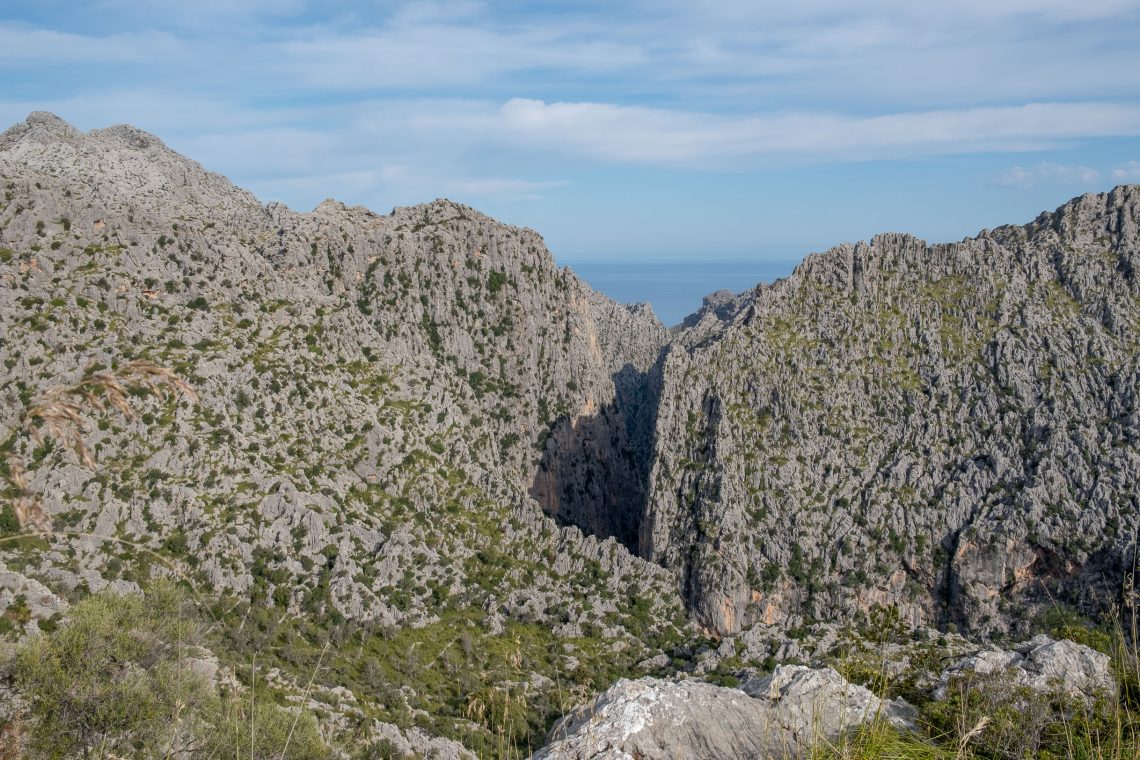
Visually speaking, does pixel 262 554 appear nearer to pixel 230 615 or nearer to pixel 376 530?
pixel 230 615

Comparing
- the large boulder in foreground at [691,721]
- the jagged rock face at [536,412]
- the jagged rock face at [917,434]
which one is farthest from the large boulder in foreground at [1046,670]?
the jagged rock face at [917,434]

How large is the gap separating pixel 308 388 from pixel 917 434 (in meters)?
73.8

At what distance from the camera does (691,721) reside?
57.5 feet

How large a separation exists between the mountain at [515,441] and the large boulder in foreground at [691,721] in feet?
89.5

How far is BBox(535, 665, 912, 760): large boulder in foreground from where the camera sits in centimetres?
1577

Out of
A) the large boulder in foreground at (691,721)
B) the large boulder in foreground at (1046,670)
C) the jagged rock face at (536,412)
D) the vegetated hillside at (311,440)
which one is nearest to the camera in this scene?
the large boulder in foreground at (691,721)

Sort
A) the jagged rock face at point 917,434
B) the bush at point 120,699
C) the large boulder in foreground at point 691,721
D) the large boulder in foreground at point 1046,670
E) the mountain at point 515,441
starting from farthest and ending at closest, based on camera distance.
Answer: the jagged rock face at point 917,434
the mountain at point 515,441
the large boulder in foreground at point 1046,670
the bush at point 120,699
the large boulder in foreground at point 691,721

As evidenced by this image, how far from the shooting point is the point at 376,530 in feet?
225

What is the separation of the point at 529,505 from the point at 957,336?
6193 centimetres

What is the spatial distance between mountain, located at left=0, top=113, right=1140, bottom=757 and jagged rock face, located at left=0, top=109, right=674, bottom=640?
1.08ft

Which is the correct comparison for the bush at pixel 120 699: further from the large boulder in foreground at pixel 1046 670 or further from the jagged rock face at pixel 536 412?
the jagged rock face at pixel 536 412

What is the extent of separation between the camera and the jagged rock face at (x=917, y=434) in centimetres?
8631

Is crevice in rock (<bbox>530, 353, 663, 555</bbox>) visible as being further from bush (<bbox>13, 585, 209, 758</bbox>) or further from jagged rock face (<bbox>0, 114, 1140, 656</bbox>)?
bush (<bbox>13, 585, 209, 758</bbox>)

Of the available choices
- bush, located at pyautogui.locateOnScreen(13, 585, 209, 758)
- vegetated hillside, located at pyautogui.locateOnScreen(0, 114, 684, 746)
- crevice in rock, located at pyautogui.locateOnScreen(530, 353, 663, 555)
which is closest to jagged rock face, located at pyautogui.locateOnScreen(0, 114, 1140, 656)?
vegetated hillside, located at pyautogui.locateOnScreen(0, 114, 684, 746)
